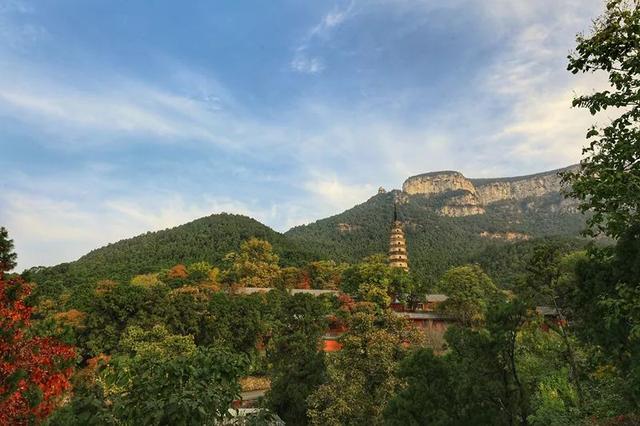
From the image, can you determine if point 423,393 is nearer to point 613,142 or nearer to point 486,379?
point 486,379

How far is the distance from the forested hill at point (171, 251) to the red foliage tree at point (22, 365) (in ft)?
157

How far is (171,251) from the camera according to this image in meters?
73.8

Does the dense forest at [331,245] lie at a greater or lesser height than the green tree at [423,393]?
greater

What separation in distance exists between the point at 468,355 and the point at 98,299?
2456cm

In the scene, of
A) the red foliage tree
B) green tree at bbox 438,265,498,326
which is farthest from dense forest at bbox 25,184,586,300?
green tree at bbox 438,265,498,326

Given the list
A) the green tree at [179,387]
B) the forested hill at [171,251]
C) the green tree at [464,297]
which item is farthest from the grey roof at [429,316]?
the green tree at [179,387]

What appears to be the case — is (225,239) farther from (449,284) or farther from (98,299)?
(98,299)

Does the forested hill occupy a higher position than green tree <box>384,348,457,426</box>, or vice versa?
the forested hill

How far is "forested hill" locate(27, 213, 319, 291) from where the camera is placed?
60.0 metres

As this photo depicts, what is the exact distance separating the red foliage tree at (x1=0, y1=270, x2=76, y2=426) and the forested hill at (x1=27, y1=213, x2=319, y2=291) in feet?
157

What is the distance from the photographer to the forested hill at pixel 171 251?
197 feet

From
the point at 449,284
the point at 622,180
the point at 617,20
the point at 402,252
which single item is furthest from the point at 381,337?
the point at 402,252

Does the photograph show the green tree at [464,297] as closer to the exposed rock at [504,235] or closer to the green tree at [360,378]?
the green tree at [360,378]

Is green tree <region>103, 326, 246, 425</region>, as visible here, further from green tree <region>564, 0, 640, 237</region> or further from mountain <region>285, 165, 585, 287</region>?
mountain <region>285, 165, 585, 287</region>
